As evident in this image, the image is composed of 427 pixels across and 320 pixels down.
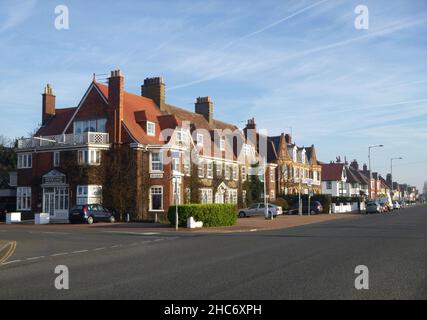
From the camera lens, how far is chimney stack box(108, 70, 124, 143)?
4106cm

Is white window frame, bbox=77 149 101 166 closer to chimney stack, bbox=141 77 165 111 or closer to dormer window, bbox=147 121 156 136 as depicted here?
dormer window, bbox=147 121 156 136

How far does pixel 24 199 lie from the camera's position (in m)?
44.0

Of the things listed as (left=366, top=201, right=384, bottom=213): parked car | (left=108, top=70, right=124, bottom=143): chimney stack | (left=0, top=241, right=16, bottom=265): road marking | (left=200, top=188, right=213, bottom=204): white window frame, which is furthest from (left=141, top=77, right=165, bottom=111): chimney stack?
(left=366, top=201, right=384, bottom=213): parked car

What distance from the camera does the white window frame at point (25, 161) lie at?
145 ft

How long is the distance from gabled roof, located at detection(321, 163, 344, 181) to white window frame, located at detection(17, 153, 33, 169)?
65006 millimetres

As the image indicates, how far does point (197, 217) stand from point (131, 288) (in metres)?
21.1

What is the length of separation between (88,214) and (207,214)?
9.67 metres

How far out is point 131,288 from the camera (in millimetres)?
9672

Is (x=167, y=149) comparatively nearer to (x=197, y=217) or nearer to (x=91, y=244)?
(x=197, y=217)

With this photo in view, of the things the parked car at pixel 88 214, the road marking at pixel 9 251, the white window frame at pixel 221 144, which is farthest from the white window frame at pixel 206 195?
the road marking at pixel 9 251

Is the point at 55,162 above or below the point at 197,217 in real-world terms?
above

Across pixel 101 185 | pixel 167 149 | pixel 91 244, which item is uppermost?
pixel 167 149

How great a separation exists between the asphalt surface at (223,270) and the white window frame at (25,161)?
2677 centimetres
